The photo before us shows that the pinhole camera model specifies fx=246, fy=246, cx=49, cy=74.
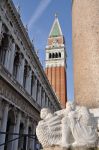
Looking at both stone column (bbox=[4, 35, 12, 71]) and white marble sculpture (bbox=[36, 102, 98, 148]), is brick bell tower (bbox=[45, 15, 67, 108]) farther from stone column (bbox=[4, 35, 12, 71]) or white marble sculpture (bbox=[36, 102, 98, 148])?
white marble sculpture (bbox=[36, 102, 98, 148])

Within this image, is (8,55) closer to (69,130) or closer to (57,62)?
(69,130)

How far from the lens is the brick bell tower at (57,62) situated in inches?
2164

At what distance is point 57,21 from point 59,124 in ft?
216

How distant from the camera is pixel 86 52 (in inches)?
207

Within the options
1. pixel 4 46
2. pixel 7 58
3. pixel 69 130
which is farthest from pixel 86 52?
pixel 4 46

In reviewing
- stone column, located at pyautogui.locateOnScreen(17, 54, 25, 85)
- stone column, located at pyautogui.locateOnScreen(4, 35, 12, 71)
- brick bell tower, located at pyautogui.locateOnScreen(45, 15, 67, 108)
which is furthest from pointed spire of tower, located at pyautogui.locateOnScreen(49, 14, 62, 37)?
stone column, located at pyautogui.locateOnScreen(4, 35, 12, 71)

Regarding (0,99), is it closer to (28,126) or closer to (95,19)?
(28,126)

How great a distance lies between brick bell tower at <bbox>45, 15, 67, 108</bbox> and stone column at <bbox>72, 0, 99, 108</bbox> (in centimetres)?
4588

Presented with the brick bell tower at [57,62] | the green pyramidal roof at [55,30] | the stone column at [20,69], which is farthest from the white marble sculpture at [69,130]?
the green pyramidal roof at [55,30]

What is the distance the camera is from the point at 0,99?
1709cm

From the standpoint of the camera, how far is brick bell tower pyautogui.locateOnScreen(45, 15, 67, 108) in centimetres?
5497

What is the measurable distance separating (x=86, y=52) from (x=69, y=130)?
6.22 ft

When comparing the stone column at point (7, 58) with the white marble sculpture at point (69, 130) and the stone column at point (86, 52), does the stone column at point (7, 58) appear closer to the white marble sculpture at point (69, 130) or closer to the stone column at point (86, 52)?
the stone column at point (86, 52)

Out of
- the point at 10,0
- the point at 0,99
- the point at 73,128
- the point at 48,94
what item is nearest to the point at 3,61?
the point at 0,99
